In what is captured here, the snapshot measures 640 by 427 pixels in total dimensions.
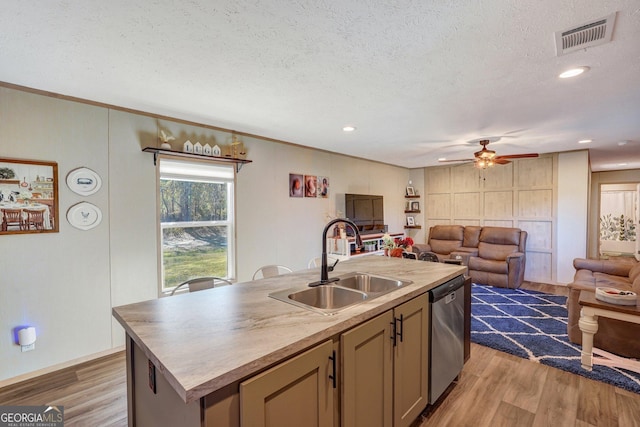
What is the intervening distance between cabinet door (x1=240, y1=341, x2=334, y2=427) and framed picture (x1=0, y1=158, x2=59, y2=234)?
2715 millimetres

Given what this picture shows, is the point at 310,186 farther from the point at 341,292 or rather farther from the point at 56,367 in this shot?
the point at 56,367

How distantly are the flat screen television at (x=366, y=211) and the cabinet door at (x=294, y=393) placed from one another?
421 centimetres

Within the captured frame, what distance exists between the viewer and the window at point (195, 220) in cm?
332

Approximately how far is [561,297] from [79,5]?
6.39 m

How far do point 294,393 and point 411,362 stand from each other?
3.26ft

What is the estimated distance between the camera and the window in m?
3.32

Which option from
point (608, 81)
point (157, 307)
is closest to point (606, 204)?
point (608, 81)

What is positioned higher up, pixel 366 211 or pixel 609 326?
pixel 366 211

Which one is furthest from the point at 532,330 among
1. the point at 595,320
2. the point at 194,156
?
the point at 194,156

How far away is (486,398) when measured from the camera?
2230 millimetres

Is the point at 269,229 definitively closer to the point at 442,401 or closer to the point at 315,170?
the point at 315,170

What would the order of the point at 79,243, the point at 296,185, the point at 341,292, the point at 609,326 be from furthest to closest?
1. the point at 296,185
2. the point at 609,326
3. the point at 79,243
4. the point at 341,292

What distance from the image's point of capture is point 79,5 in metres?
1.44

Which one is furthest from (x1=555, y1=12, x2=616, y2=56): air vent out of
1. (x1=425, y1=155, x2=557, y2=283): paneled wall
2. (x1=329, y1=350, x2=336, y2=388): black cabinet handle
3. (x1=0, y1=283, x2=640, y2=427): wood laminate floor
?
(x1=425, y1=155, x2=557, y2=283): paneled wall
